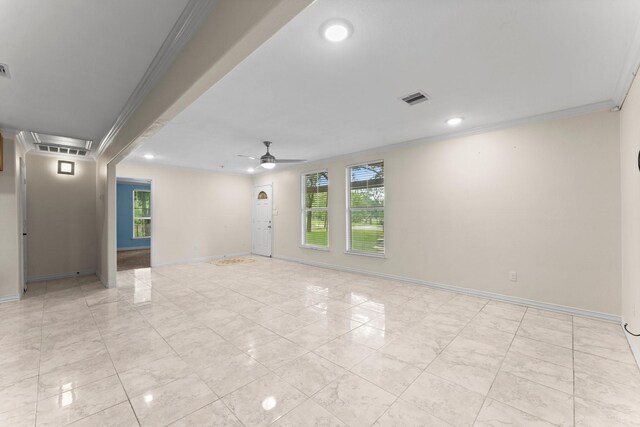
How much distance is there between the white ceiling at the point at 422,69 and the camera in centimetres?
171

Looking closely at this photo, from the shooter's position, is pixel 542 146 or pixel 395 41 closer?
pixel 395 41

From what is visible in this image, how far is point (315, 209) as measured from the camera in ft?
21.6

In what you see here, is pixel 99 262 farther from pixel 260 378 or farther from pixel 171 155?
pixel 260 378

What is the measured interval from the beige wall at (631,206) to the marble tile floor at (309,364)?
0.37m

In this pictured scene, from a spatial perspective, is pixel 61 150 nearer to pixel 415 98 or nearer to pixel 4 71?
pixel 4 71

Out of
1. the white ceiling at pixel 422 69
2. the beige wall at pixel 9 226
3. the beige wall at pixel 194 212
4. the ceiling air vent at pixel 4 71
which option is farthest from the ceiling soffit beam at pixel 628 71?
the beige wall at pixel 194 212

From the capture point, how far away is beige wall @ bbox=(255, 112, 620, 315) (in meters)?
3.13

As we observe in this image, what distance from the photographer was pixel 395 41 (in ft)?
6.41

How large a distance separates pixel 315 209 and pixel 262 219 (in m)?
2.16

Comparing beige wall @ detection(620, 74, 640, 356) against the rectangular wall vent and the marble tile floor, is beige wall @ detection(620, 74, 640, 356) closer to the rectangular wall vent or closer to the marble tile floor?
the marble tile floor

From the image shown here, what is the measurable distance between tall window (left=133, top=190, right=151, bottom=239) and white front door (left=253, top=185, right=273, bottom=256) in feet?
15.7

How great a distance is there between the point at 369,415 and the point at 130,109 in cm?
381

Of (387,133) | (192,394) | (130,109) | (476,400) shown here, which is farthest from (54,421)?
(387,133)

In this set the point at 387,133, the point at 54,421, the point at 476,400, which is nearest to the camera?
the point at 54,421
